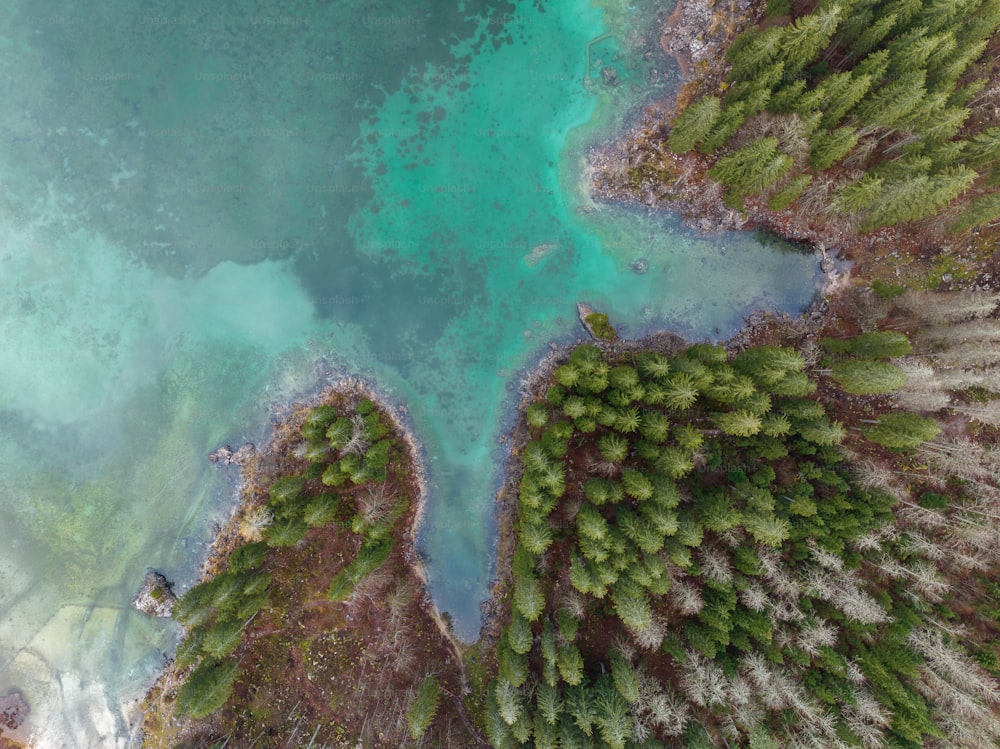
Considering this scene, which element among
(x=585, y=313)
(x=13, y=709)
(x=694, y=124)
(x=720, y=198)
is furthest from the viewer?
(x=13, y=709)

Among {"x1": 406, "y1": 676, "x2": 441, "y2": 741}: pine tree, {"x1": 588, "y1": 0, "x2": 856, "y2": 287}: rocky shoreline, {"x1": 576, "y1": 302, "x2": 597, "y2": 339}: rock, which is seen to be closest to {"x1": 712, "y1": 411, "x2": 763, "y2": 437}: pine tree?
{"x1": 576, "y1": 302, "x2": 597, "y2": 339}: rock

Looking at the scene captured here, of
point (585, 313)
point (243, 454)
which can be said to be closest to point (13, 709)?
point (243, 454)

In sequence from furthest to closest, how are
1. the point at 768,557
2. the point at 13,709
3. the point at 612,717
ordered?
1. the point at 13,709
2. the point at 768,557
3. the point at 612,717

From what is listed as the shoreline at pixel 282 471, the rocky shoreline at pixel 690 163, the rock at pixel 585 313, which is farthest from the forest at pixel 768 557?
the rocky shoreline at pixel 690 163

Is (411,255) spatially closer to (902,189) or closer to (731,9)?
(731,9)

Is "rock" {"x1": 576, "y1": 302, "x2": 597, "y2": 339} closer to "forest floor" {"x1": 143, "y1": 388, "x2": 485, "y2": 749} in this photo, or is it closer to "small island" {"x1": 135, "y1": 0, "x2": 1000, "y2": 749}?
"small island" {"x1": 135, "y1": 0, "x2": 1000, "y2": 749}

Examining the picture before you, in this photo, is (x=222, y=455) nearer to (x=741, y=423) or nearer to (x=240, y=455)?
(x=240, y=455)
